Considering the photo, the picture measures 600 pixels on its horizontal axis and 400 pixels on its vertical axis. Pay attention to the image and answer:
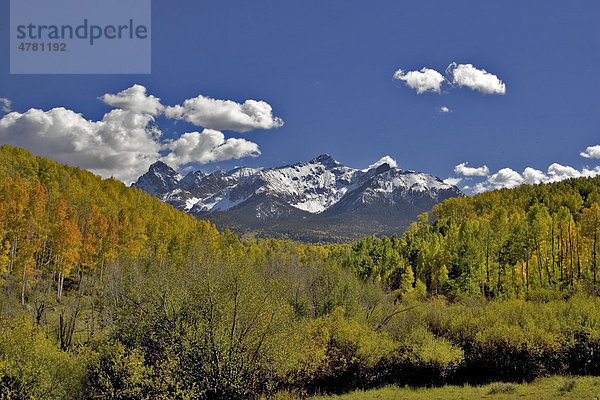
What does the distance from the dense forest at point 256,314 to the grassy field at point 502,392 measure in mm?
2435

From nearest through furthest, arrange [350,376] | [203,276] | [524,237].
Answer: [203,276] < [350,376] < [524,237]

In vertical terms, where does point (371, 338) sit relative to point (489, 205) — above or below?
below

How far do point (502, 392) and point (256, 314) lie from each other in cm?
2584

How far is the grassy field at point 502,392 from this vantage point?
113ft

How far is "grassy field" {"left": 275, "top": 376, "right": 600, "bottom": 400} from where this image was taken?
34.6 metres

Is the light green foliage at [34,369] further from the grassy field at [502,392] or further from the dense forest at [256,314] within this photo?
the grassy field at [502,392]

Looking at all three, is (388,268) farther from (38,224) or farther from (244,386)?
(38,224)

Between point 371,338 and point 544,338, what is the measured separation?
64.7 feet

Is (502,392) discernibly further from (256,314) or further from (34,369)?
(34,369)

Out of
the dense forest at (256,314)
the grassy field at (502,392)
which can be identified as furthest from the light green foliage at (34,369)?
the grassy field at (502,392)

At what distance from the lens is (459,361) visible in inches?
1758

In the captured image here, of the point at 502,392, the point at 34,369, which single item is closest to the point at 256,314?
the point at 34,369

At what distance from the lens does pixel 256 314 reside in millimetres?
33500

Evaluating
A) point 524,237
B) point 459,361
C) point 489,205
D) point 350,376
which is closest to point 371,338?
point 350,376
